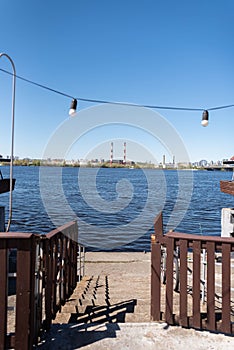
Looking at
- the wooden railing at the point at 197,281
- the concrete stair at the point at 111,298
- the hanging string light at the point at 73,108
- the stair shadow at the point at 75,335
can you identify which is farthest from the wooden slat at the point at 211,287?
the hanging string light at the point at 73,108

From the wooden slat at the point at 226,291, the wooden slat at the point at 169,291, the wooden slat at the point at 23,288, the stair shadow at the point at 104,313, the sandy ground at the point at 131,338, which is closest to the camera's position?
the wooden slat at the point at 23,288

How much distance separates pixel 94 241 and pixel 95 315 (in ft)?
27.8

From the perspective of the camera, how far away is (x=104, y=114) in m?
10.6

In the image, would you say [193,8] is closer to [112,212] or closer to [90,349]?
[90,349]

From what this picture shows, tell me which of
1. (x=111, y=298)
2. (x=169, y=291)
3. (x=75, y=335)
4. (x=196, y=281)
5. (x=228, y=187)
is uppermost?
(x=228, y=187)

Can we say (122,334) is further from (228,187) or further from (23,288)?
(228,187)

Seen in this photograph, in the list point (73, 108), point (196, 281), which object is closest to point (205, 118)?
point (73, 108)

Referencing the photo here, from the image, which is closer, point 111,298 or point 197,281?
point 197,281

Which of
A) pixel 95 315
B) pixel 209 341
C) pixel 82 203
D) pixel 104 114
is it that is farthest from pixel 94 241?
pixel 82 203

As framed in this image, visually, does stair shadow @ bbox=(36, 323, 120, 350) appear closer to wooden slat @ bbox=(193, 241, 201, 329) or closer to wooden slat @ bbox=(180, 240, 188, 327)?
wooden slat @ bbox=(180, 240, 188, 327)

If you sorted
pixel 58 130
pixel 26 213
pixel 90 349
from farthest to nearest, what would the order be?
pixel 26 213
pixel 58 130
pixel 90 349

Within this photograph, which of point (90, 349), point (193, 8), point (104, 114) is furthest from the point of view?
point (104, 114)

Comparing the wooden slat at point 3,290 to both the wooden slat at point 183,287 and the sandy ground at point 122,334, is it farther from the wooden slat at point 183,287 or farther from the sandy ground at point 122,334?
the wooden slat at point 183,287

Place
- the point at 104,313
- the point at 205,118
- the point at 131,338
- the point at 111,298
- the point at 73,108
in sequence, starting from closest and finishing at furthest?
1. the point at 131,338
2. the point at 104,313
3. the point at 111,298
4. the point at 73,108
5. the point at 205,118
